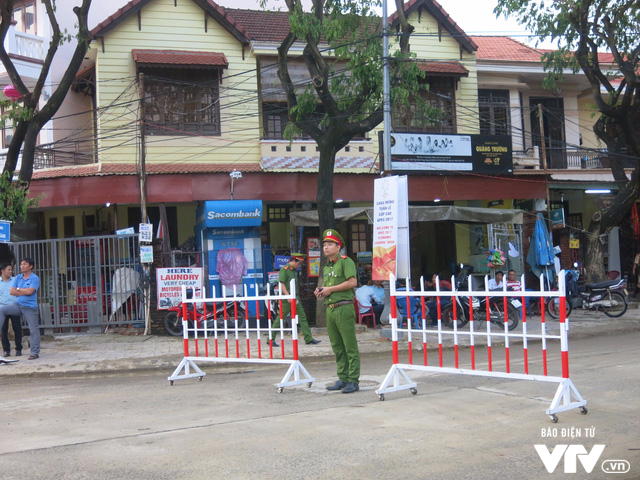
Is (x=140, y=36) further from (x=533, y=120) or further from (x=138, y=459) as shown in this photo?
(x=138, y=459)

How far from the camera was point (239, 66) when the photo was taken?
19.4m

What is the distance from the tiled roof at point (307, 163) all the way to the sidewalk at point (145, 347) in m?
5.08

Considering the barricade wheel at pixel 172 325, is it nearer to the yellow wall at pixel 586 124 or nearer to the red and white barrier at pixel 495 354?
the red and white barrier at pixel 495 354

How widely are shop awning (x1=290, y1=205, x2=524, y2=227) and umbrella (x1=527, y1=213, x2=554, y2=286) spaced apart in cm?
259

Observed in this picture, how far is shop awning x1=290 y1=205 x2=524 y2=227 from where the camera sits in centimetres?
1705

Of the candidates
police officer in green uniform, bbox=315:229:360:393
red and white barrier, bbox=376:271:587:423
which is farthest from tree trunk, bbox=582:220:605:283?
police officer in green uniform, bbox=315:229:360:393

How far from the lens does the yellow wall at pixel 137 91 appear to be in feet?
59.6

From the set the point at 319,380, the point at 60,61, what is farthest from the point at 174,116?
the point at 319,380

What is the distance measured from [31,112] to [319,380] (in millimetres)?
8654

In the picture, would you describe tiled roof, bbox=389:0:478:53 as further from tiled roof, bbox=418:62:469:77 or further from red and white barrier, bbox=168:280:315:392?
red and white barrier, bbox=168:280:315:392

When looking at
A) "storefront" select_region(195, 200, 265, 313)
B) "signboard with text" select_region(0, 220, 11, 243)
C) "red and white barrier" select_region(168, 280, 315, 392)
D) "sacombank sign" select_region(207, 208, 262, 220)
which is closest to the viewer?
"red and white barrier" select_region(168, 280, 315, 392)

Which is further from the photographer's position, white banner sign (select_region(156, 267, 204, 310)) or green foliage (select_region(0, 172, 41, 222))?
white banner sign (select_region(156, 267, 204, 310))

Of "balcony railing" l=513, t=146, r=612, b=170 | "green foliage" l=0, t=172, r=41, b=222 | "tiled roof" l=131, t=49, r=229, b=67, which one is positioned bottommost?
"green foliage" l=0, t=172, r=41, b=222

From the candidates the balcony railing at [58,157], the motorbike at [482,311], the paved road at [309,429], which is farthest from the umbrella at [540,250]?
the balcony railing at [58,157]
